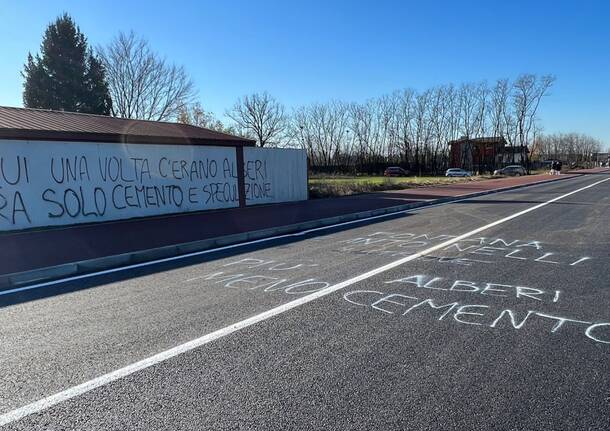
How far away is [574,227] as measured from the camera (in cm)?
1145

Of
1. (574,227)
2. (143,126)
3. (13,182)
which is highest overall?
(143,126)

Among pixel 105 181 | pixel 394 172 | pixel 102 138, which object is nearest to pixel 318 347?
pixel 105 181

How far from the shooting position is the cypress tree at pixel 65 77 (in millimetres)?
42188

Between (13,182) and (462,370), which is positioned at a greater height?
(13,182)

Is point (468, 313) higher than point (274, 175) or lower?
lower

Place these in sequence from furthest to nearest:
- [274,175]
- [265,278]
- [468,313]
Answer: [274,175] → [265,278] → [468,313]

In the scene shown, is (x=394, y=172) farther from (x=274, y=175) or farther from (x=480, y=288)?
(x=480, y=288)

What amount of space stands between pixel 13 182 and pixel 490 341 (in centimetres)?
1290

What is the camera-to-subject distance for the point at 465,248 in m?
8.73

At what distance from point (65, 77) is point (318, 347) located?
47.3 meters

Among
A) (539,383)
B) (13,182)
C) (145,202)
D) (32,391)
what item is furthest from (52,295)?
(145,202)

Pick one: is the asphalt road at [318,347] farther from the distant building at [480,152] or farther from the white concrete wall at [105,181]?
the distant building at [480,152]

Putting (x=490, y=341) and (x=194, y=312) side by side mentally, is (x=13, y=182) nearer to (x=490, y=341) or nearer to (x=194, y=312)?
(x=194, y=312)

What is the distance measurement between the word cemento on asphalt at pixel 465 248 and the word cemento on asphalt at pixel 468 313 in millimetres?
2398
